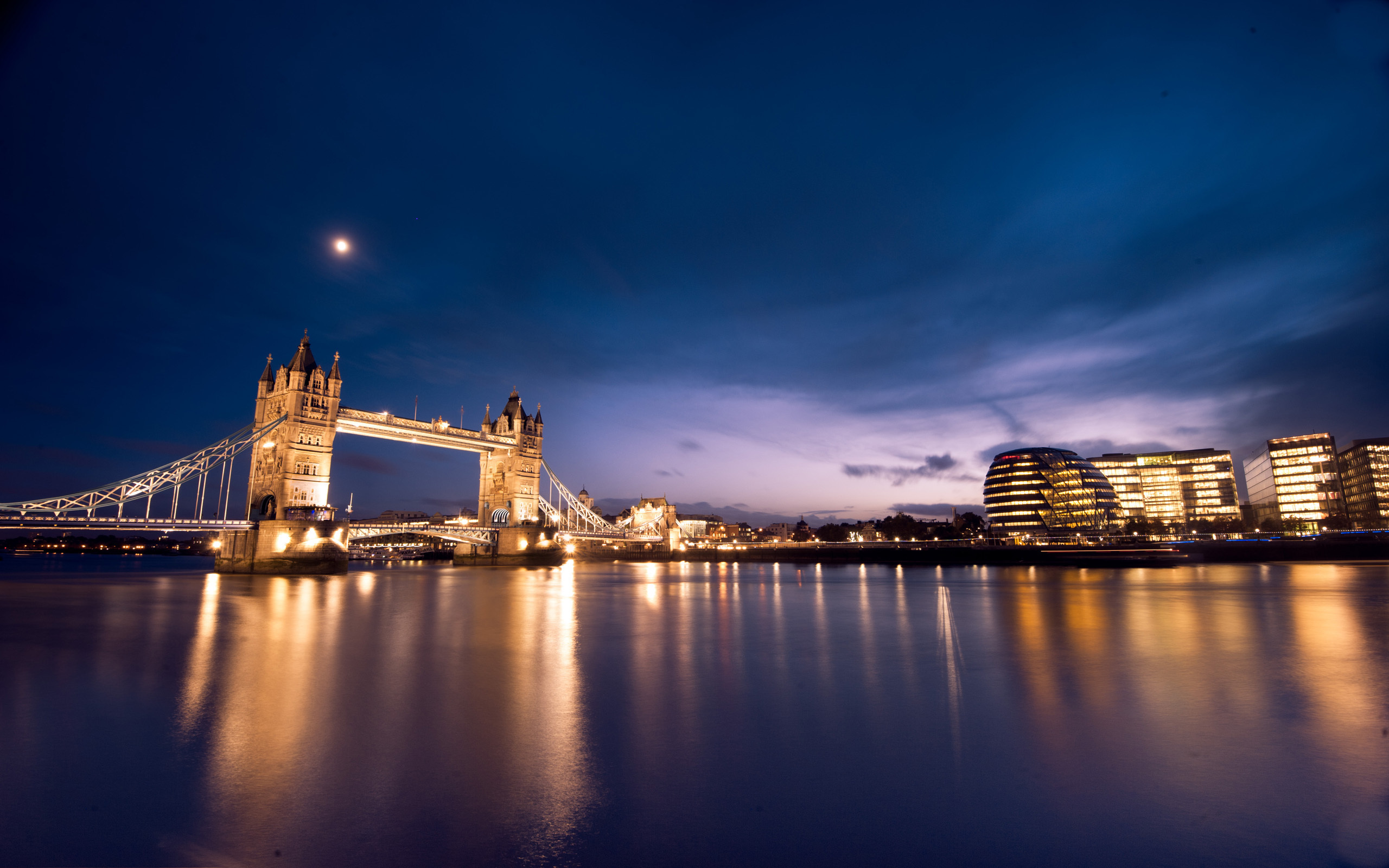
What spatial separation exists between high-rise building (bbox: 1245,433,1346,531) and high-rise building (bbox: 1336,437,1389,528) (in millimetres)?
2790

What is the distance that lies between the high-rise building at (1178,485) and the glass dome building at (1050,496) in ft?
116

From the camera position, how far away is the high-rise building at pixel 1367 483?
132 m

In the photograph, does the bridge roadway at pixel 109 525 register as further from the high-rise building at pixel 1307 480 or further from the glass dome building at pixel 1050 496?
the high-rise building at pixel 1307 480

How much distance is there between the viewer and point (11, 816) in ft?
20.0

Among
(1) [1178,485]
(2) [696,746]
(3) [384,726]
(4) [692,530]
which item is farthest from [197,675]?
(1) [1178,485]

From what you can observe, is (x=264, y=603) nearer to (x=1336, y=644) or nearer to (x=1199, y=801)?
(x=1199, y=801)

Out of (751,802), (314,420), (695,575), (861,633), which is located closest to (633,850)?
(751,802)

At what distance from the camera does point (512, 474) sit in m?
92.9

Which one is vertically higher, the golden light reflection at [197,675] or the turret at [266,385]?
the turret at [266,385]

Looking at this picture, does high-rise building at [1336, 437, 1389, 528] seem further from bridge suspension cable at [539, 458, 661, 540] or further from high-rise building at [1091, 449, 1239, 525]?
bridge suspension cable at [539, 458, 661, 540]

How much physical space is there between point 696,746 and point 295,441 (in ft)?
216

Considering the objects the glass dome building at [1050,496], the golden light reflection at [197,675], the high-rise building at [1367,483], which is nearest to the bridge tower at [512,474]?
the golden light reflection at [197,675]

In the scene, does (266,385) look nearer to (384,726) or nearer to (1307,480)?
(384,726)

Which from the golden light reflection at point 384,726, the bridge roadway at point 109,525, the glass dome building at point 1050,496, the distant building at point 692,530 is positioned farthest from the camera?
the distant building at point 692,530
